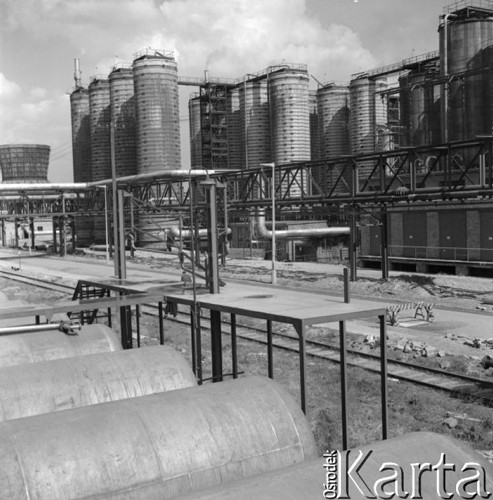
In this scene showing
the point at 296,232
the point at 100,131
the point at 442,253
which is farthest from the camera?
the point at 100,131

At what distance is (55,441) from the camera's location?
18.5 feet

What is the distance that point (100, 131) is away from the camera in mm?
81750

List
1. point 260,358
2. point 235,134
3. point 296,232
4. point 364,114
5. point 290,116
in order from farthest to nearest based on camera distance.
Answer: point 235,134
point 364,114
point 290,116
point 296,232
point 260,358

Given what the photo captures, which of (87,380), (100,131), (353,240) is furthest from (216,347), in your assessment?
(100,131)

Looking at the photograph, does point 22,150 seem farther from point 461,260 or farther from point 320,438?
point 320,438

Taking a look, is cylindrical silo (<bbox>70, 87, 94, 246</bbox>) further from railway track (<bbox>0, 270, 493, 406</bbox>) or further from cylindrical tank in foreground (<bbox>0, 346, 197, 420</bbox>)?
cylindrical tank in foreground (<bbox>0, 346, 197, 420</bbox>)

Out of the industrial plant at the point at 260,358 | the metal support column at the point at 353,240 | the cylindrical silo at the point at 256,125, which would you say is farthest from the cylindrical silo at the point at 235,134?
the metal support column at the point at 353,240

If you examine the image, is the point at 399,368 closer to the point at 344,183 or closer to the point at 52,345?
the point at 52,345

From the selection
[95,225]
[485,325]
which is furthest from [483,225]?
[95,225]

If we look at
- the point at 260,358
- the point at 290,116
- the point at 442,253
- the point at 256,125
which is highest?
the point at 290,116

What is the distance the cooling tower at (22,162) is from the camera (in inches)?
4345

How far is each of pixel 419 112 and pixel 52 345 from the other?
61.4m

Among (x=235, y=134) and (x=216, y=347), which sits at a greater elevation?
(x=235, y=134)

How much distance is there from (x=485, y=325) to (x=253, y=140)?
5753cm
